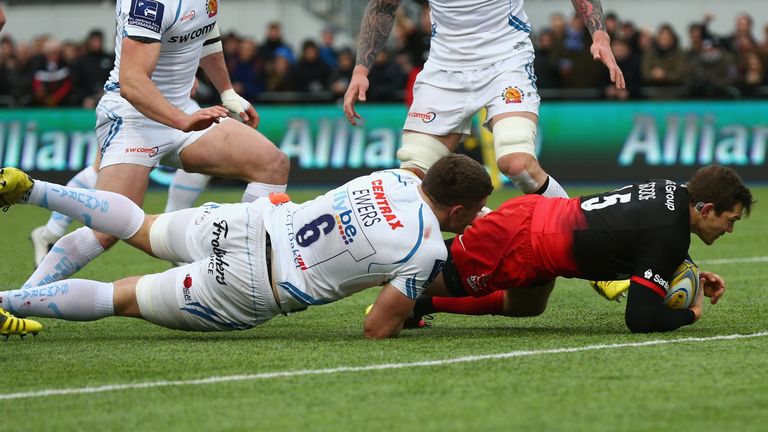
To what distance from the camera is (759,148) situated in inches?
690

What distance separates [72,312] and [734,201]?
3353 mm

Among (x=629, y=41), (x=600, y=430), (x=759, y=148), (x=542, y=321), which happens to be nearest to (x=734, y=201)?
(x=542, y=321)

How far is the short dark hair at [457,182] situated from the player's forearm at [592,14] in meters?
2.02

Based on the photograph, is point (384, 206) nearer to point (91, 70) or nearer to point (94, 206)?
point (94, 206)

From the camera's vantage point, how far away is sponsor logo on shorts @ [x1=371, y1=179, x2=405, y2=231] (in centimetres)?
630

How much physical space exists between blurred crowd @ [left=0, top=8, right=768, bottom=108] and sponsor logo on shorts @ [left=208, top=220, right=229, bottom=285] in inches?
461

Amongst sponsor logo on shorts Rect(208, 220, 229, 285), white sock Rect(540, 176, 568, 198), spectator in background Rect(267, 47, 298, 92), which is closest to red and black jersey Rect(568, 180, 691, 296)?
white sock Rect(540, 176, 568, 198)

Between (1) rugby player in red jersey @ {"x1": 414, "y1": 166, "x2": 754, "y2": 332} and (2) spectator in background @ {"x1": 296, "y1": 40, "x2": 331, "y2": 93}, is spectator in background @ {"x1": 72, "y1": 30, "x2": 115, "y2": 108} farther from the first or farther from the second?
(1) rugby player in red jersey @ {"x1": 414, "y1": 166, "x2": 754, "y2": 332}

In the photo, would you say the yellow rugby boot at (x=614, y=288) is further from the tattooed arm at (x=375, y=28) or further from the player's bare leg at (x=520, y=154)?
the tattooed arm at (x=375, y=28)

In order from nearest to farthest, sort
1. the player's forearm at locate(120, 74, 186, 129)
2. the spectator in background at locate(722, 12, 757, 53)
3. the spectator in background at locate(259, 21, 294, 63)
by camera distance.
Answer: the player's forearm at locate(120, 74, 186, 129)
the spectator in background at locate(722, 12, 757, 53)
the spectator in background at locate(259, 21, 294, 63)

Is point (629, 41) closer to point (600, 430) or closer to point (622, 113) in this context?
point (622, 113)

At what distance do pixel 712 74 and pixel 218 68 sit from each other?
12.1 metres

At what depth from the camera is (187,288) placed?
6.58 metres

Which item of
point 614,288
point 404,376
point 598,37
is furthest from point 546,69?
point 404,376
